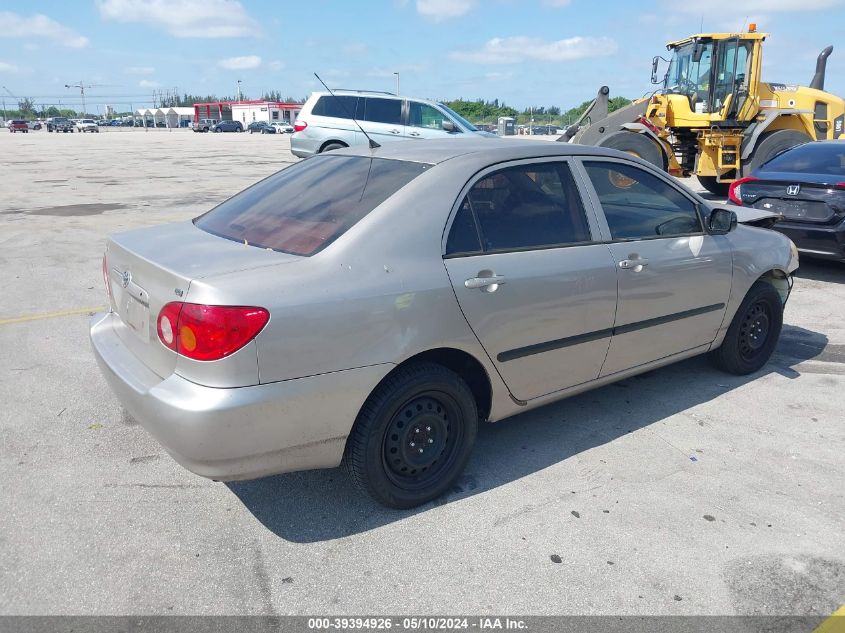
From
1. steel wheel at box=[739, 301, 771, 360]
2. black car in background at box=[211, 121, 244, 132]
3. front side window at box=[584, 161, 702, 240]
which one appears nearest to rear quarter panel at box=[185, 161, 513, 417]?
front side window at box=[584, 161, 702, 240]

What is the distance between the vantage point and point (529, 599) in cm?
258

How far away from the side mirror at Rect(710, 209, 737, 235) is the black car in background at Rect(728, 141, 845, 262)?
3680 millimetres

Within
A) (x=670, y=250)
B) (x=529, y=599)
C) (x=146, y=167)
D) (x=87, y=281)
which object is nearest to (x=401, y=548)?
(x=529, y=599)

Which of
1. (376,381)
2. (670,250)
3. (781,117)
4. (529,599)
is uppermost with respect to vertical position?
(781,117)

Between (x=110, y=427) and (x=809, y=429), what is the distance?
161 inches

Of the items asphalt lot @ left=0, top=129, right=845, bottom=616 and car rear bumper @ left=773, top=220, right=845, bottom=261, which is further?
car rear bumper @ left=773, top=220, right=845, bottom=261

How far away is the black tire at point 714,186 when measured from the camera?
15148 millimetres

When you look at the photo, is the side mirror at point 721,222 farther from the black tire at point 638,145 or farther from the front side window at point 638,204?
the black tire at point 638,145

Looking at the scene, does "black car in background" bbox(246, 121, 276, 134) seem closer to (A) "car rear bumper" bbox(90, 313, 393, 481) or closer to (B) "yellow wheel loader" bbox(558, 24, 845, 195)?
(B) "yellow wheel loader" bbox(558, 24, 845, 195)

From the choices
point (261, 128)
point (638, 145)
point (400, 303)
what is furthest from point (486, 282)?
point (261, 128)

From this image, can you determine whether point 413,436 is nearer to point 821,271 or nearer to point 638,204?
point 638,204

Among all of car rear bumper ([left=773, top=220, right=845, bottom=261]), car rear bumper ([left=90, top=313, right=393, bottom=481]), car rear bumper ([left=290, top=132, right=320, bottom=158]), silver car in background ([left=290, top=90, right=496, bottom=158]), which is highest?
silver car in background ([left=290, top=90, right=496, bottom=158])

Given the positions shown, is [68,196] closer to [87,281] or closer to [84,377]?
[87,281]

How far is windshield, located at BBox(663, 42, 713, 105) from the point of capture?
13477mm
